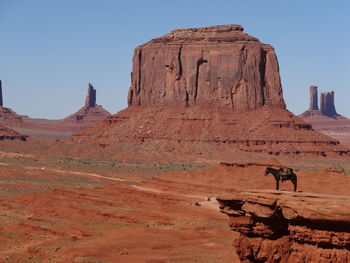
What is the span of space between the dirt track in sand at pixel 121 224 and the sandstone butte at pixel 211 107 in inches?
1875

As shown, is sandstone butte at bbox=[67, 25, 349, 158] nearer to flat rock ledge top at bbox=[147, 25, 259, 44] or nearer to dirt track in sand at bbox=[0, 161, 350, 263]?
flat rock ledge top at bbox=[147, 25, 259, 44]

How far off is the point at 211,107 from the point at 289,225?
97711mm

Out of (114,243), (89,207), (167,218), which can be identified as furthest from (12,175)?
(114,243)

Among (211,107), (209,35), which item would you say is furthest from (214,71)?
(209,35)

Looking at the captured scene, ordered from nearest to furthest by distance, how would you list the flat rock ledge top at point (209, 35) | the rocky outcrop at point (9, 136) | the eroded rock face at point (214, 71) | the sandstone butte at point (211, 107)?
the sandstone butte at point (211, 107) → the eroded rock face at point (214, 71) → the flat rock ledge top at point (209, 35) → the rocky outcrop at point (9, 136)

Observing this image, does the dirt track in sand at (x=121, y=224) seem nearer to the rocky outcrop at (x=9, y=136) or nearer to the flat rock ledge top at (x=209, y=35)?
the flat rock ledge top at (x=209, y=35)

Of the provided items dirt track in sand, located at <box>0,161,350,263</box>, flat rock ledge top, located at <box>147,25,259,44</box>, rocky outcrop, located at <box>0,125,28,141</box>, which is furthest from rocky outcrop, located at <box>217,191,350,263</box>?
rocky outcrop, located at <box>0,125,28,141</box>

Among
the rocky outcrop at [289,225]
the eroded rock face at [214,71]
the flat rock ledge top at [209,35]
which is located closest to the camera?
the rocky outcrop at [289,225]

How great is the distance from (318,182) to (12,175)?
30593 millimetres

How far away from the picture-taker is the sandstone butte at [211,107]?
11075 cm

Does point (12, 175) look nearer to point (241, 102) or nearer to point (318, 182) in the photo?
point (318, 182)

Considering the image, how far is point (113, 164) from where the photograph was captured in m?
99.6

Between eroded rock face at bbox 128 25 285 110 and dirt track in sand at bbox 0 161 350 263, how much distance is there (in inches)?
2132

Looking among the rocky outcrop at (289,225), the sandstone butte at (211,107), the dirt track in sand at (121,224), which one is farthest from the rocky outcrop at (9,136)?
the rocky outcrop at (289,225)
